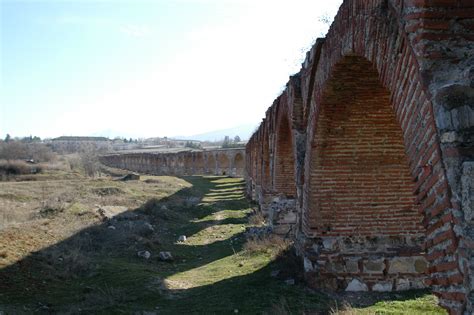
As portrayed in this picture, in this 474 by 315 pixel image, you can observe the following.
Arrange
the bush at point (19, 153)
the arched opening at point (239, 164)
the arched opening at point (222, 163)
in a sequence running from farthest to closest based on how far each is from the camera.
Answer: the arched opening at point (222, 163)
the arched opening at point (239, 164)
the bush at point (19, 153)

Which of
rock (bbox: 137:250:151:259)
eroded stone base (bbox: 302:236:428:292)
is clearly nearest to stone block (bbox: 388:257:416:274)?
eroded stone base (bbox: 302:236:428:292)

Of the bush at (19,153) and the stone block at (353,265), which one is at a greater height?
the bush at (19,153)

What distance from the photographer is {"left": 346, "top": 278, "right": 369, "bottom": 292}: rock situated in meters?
7.04

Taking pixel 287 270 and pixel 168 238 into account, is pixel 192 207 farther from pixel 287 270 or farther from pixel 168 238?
pixel 287 270

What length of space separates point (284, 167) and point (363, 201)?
6937 mm

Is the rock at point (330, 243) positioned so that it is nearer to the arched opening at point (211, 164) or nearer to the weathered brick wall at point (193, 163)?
the weathered brick wall at point (193, 163)

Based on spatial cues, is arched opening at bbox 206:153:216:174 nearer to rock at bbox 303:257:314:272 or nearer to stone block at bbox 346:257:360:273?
rock at bbox 303:257:314:272

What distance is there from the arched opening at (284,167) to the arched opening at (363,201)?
20.9ft

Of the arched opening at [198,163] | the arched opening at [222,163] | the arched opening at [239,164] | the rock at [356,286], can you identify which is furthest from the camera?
the arched opening at [198,163]

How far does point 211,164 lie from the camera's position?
52031 millimetres

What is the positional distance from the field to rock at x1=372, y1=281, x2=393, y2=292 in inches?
8.0

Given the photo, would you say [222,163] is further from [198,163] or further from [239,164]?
[198,163]

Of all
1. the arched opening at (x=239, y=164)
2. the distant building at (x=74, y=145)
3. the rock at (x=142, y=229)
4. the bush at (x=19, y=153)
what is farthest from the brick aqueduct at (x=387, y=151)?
the distant building at (x=74, y=145)

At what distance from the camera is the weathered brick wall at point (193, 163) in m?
47.1
